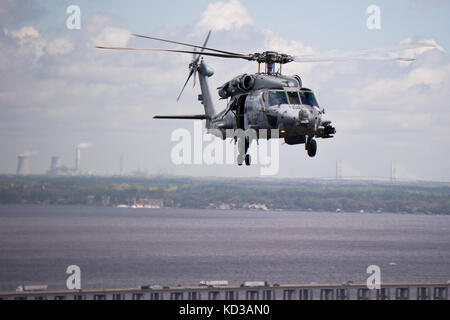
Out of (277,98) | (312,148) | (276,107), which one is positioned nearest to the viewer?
(312,148)

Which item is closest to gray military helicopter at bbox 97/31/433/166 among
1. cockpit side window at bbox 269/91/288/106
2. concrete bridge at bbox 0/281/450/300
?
cockpit side window at bbox 269/91/288/106

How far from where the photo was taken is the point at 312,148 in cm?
3198

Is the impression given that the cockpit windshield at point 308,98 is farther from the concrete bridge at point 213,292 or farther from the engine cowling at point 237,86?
the concrete bridge at point 213,292

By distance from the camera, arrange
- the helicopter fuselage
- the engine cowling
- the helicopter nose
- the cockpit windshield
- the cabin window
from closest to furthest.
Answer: the helicopter nose < the helicopter fuselage < the cabin window < the cockpit windshield < the engine cowling

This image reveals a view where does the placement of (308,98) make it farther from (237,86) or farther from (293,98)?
(237,86)

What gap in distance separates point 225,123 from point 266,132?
4241 mm

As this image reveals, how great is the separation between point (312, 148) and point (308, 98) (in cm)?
246

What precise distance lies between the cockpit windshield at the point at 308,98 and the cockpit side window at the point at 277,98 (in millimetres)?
799

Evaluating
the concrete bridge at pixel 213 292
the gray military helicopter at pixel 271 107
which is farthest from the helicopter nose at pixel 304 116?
the concrete bridge at pixel 213 292

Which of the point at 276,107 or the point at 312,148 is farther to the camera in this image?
the point at 276,107

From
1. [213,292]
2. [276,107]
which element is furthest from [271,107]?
[213,292]

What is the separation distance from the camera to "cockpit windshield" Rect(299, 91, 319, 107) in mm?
32688

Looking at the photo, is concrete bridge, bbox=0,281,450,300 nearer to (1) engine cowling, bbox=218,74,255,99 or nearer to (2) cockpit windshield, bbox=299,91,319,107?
(1) engine cowling, bbox=218,74,255,99

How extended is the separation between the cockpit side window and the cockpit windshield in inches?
31.5
